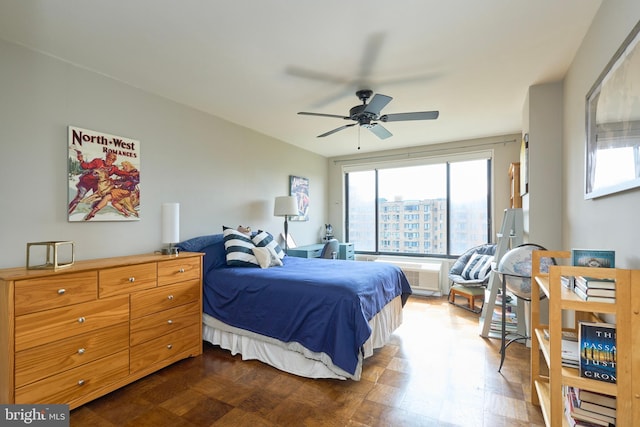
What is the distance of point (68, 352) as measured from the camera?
1882 mm

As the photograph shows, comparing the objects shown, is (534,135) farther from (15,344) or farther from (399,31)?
(15,344)

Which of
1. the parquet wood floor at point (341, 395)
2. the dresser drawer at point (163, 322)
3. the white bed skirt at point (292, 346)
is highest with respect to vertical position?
the dresser drawer at point (163, 322)

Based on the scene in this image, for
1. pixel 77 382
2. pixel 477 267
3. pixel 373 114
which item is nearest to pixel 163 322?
pixel 77 382

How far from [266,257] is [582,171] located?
108 inches

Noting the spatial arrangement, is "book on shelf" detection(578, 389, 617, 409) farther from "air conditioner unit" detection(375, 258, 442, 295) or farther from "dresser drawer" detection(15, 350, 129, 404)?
"air conditioner unit" detection(375, 258, 442, 295)

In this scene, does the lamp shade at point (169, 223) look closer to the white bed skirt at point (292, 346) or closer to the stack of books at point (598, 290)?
the white bed skirt at point (292, 346)

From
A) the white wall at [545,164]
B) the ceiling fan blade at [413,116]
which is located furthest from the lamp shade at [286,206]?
the white wall at [545,164]

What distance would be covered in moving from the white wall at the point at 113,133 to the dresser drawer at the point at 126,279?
0.54 meters

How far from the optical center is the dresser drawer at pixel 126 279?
6.82ft

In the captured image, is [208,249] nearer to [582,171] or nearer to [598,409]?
[598,409]

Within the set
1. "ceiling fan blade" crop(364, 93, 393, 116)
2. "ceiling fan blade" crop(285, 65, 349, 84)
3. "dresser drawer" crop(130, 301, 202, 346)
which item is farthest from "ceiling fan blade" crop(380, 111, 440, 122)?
"dresser drawer" crop(130, 301, 202, 346)

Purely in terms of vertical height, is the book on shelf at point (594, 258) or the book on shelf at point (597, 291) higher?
the book on shelf at point (594, 258)

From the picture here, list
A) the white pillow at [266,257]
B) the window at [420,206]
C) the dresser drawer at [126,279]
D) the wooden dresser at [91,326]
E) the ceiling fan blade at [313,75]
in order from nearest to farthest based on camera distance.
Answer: the wooden dresser at [91,326]
the dresser drawer at [126,279]
the ceiling fan blade at [313,75]
the white pillow at [266,257]
the window at [420,206]

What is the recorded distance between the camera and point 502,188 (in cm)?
448
